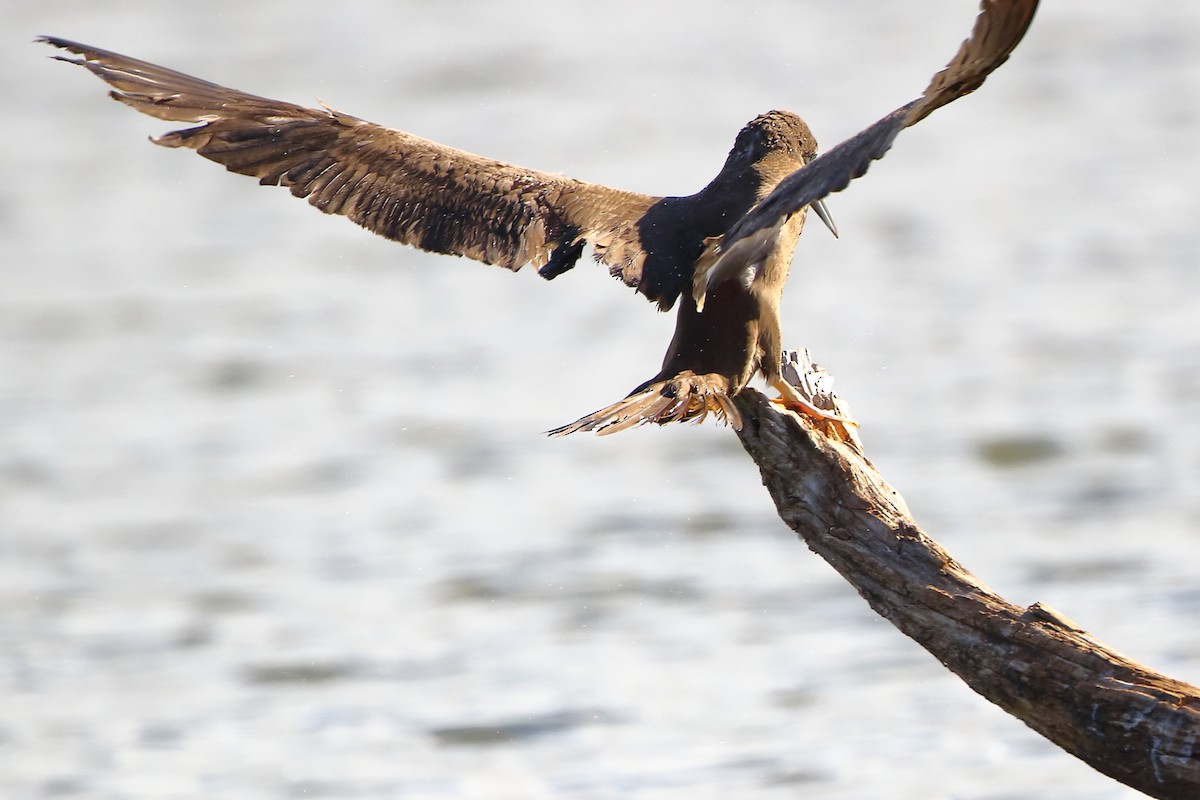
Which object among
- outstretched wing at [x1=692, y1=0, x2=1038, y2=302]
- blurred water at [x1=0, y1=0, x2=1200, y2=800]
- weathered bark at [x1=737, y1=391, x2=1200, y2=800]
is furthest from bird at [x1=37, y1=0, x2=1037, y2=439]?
blurred water at [x1=0, y1=0, x2=1200, y2=800]

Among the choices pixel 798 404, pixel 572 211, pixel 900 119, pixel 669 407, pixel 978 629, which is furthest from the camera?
pixel 572 211

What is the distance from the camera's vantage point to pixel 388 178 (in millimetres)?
5605

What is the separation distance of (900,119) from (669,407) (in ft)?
3.18

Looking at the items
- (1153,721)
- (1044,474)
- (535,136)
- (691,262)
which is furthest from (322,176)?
(535,136)

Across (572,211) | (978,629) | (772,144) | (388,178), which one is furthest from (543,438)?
(978,629)

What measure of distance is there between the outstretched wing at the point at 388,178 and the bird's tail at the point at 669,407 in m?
0.55

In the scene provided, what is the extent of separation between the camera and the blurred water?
24.5ft

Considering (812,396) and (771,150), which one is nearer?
(812,396)

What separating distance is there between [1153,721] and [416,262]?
1000cm

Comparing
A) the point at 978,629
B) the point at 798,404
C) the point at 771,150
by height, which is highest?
the point at 771,150

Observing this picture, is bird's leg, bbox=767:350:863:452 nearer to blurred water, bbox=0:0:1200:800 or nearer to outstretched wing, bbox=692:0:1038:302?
outstretched wing, bbox=692:0:1038:302

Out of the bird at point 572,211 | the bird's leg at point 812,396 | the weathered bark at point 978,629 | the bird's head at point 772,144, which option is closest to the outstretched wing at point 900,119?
the bird at point 572,211

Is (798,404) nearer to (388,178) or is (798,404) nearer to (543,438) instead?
(388,178)

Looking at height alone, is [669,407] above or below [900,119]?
below
